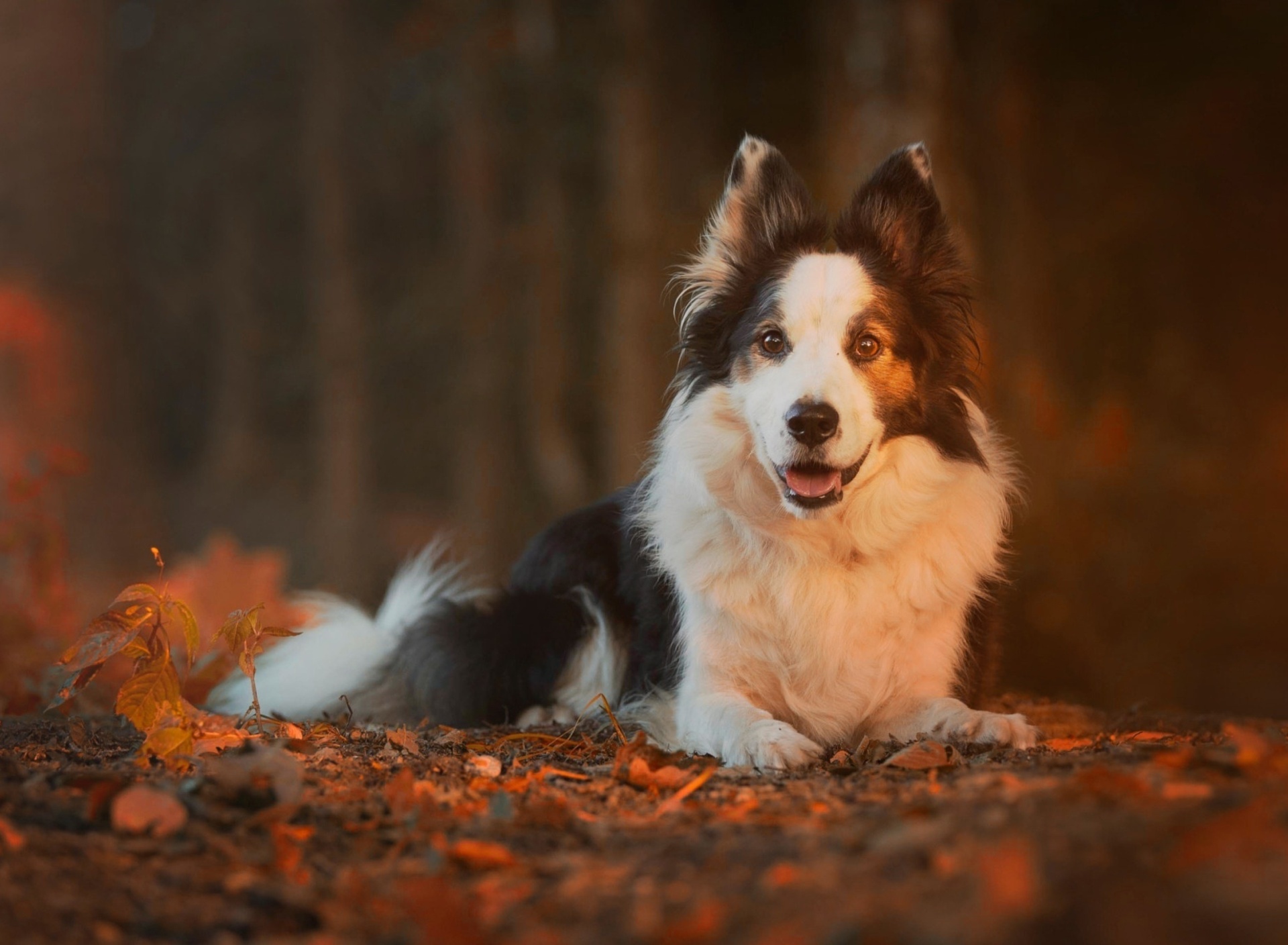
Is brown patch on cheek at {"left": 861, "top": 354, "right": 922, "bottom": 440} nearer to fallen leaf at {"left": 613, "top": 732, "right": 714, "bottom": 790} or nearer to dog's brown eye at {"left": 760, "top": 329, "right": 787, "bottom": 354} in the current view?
dog's brown eye at {"left": 760, "top": 329, "right": 787, "bottom": 354}

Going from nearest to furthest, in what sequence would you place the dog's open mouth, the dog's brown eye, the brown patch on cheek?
the dog's open mouth → the brown patch on cheek → the dog's brown eye

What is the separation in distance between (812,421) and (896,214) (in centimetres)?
119

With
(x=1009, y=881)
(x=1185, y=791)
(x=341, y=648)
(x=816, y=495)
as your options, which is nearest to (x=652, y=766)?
(x=816, y=495)

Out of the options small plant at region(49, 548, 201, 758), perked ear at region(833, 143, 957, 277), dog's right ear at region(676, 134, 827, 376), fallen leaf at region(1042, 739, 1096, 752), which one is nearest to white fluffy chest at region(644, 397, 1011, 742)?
fallen leaf at region(1042, 739, 1096, 752)

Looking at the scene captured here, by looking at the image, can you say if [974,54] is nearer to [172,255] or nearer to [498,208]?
[498,208]

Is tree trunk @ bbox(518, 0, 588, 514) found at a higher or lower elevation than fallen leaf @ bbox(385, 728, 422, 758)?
higher

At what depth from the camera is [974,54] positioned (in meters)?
11.4

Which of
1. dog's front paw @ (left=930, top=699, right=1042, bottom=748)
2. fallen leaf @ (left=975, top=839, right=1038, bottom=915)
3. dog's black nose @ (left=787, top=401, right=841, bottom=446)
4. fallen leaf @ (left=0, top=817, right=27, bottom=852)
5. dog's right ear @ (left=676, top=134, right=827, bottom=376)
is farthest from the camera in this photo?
dog's right ear @ (left=676, top=134, right=827, bottom=376)

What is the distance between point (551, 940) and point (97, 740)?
2732 mm

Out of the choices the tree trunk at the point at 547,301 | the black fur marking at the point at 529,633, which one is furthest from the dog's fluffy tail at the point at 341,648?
the tree trunk at the point at 547,301

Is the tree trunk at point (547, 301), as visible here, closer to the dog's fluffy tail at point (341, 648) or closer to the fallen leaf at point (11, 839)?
the dog's fluffy tail at point (341, 648)

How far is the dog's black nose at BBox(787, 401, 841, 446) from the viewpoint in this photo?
381cm

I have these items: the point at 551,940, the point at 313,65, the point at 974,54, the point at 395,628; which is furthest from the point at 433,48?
the point at 551,940

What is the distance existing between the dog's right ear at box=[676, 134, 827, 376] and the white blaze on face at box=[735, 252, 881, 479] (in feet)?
0.66
